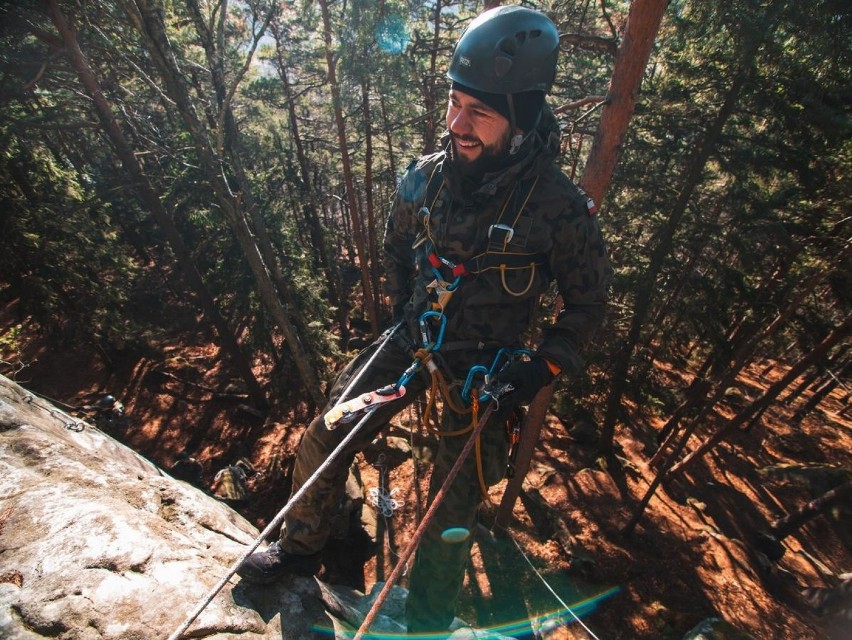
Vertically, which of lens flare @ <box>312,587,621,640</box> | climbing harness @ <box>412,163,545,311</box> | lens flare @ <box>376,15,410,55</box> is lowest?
lens flare @ <box>312,587,621,640</box>

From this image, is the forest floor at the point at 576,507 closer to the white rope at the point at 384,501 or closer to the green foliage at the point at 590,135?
the white rope at the point at 384,501

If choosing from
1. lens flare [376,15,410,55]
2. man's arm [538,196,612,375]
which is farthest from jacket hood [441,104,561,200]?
lens flare [376,15,410,55]

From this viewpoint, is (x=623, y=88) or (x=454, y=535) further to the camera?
(x=623, y=88)

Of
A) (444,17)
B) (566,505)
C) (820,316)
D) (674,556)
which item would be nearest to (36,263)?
(444,17)

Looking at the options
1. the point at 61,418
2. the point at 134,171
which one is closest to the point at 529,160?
the point at 61,418

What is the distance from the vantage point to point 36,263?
44.5 feet

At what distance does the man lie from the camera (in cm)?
296

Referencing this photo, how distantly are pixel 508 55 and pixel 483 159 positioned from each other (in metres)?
0.71

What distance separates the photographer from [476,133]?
2.97 m

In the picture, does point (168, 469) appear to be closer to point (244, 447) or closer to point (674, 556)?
point (244, 447)

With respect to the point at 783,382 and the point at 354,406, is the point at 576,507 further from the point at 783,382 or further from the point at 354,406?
the point at 354,406

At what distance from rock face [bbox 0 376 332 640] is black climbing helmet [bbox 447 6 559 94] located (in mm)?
3834

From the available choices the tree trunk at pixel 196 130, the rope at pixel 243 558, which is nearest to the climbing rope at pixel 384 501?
the tree trunk at pixel 196 130

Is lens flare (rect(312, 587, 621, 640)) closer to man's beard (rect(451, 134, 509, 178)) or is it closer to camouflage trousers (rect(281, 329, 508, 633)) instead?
camouflage trousers (rect(281, 329, 508, 633))
